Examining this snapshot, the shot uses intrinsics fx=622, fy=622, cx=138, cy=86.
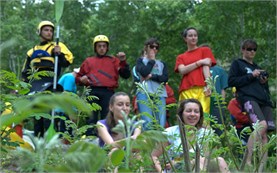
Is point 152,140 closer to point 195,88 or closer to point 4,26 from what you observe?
point 195,88

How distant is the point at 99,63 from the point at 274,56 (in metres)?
4.75

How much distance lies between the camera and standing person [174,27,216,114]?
6426 millimetres

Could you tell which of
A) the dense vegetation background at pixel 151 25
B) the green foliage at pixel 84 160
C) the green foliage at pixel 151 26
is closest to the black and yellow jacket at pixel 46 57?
the green foliage at pixel 151 26

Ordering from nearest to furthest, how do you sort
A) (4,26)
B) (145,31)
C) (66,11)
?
(4,26)
(145,31)
(66,11)

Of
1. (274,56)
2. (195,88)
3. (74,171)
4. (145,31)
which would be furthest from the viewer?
(145,31)

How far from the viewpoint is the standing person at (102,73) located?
6.79 meters

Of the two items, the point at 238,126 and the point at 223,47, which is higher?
the point at 223,47

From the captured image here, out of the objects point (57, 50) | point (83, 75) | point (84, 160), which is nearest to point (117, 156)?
point (84, 160)

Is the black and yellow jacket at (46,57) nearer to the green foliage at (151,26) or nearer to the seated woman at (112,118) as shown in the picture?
the seated woman at (112,118)

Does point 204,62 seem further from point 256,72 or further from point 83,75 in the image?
point 83,75

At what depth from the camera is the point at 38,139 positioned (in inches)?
26.2

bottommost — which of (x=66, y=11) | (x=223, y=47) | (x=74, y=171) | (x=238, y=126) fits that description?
(x=238, y=126)

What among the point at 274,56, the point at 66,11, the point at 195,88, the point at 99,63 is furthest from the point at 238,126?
the point at 66,11

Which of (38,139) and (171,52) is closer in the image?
(38,139)
